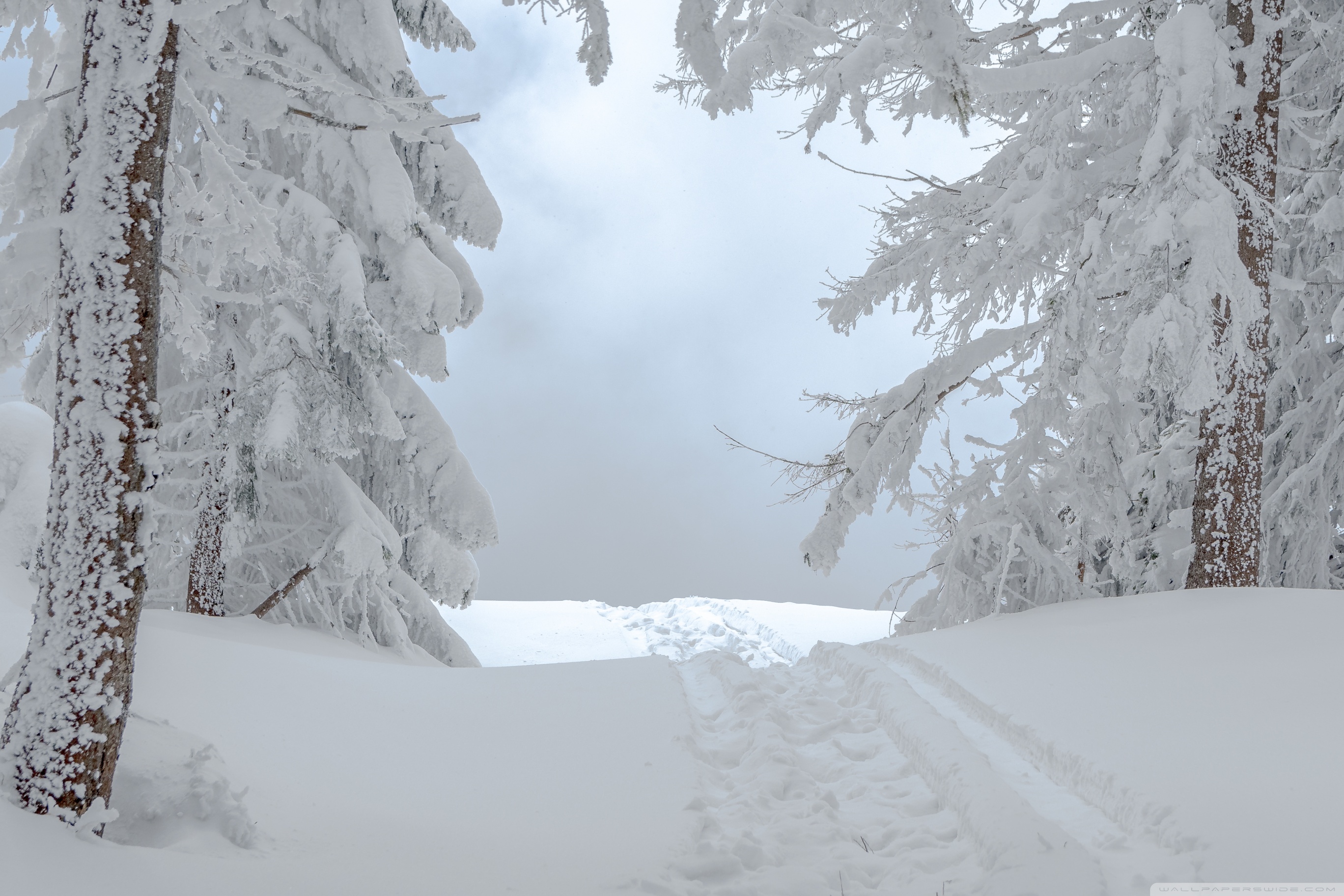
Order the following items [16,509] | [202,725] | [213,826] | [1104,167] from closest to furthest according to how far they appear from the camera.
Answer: [213,826], [202,725], [1104,167], [16,509]

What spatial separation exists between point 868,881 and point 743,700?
10.3 feet

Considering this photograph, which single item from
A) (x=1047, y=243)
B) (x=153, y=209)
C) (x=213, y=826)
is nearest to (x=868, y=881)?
(x=213, y=826)

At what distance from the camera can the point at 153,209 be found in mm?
3744

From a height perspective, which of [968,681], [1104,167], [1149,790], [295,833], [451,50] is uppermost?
[451,50]

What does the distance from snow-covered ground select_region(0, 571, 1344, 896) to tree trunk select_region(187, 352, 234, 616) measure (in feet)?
3.40

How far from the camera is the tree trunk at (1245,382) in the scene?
7.32 meters

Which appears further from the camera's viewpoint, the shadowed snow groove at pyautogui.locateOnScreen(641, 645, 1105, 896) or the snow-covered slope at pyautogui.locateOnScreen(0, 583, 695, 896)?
the shadowed snow groove at pyautogui.locateOnScreen(641, 645, 1105, 896)

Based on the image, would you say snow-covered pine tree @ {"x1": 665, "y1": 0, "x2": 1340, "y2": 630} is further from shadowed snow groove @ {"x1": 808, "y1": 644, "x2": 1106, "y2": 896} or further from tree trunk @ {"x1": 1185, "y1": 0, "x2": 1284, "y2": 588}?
shadowed snow groove @ {"x1": 808, "y1": 644, "x2": 1106, "y2": 896}

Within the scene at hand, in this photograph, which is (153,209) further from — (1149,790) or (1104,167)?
(1104,167)

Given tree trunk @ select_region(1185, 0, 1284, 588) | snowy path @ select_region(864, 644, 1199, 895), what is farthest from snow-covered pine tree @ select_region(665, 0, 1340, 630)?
snowy path @ select_region(864, 644, 1199, 895)

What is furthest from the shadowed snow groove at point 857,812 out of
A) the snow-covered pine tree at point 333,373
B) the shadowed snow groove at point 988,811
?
the snow-covered pine tree at point 333,373

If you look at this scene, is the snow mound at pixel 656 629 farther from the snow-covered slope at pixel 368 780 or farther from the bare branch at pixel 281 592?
the snow-covered slope at pixel 368 780

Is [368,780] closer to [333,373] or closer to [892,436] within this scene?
[333,373]

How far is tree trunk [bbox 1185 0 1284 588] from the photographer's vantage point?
732 cm
